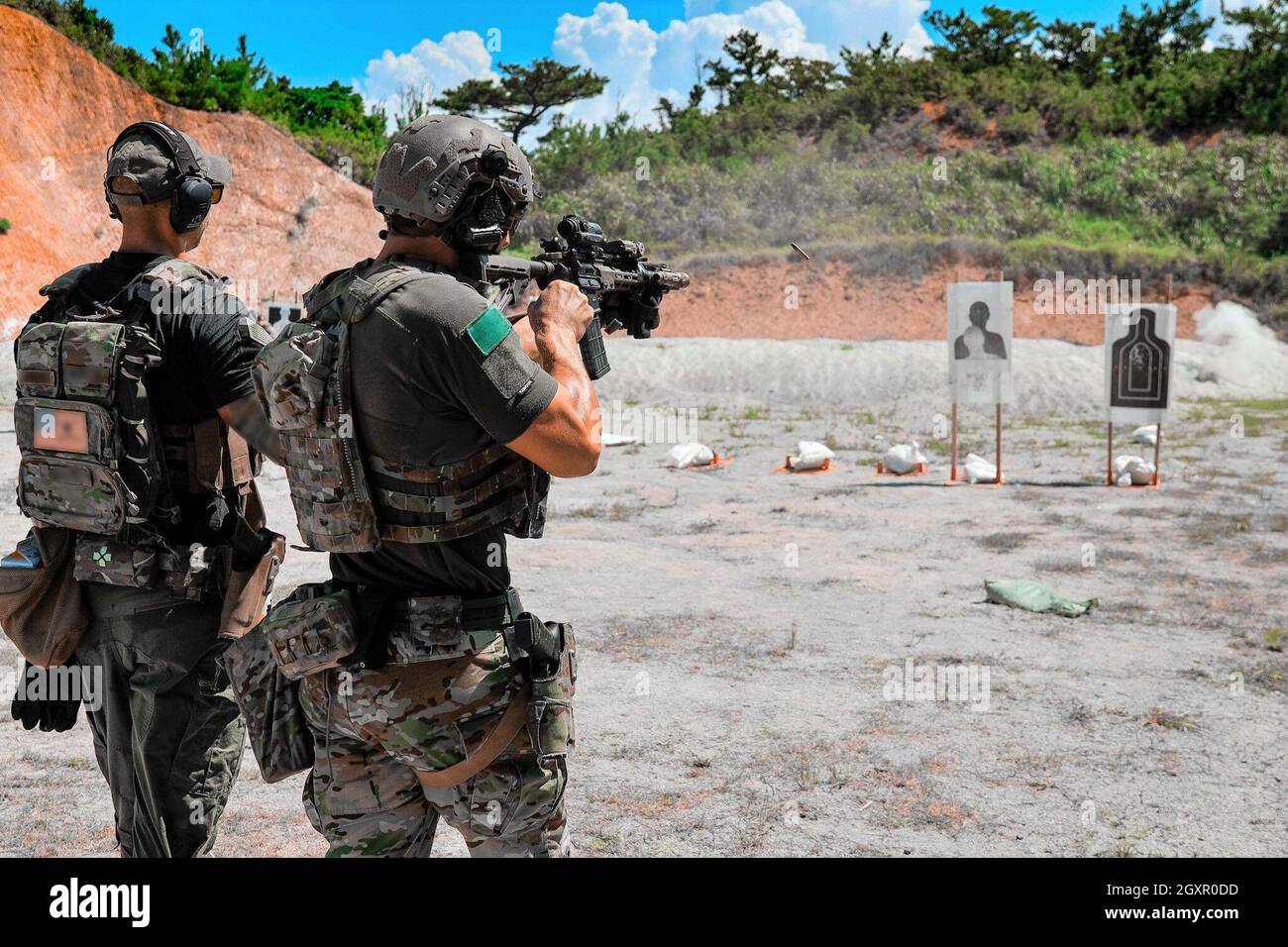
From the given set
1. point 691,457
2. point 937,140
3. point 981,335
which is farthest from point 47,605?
point 937,140

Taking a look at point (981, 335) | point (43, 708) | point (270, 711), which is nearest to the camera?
point (270, 711)

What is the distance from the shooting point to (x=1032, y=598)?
6.72 metres

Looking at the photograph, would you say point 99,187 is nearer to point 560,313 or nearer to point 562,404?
point 560,313

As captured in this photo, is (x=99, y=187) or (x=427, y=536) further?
(x=99, y=187)

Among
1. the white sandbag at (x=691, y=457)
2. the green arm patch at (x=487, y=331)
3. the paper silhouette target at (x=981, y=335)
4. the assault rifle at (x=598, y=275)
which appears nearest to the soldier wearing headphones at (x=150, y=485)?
the assault rifle at (x=598, y=275)

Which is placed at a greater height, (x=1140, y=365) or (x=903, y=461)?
(x=1140, y=365)

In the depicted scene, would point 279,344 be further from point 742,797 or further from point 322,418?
point 742,797

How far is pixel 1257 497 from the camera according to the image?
1032 cm

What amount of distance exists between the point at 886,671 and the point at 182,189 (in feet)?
13.1

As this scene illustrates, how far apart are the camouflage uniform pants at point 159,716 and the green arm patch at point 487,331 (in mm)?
1216

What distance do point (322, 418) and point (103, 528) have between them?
89cm

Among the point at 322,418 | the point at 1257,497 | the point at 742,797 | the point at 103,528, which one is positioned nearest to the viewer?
the point at 322,418

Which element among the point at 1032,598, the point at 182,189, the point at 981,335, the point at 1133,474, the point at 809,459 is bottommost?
the point at 1032,598

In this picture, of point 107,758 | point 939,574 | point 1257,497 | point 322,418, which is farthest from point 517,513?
point 1257,497
